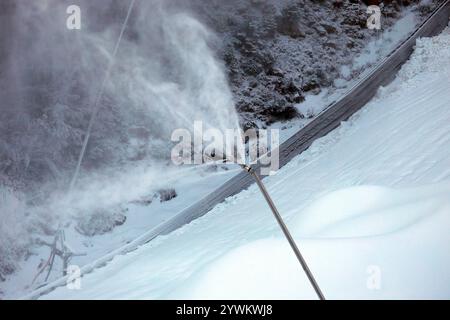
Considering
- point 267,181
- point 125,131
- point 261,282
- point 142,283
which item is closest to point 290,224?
point 261,282

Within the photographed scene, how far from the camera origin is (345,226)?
445 cm

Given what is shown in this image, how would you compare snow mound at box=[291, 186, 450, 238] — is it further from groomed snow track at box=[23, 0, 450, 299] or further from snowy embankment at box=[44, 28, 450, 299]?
groomed snow track at box=[23, 0, 450, 299]

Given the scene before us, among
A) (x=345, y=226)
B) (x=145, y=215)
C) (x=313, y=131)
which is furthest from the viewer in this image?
(x=145, y=215)

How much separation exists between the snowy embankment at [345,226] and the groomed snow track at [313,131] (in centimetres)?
39

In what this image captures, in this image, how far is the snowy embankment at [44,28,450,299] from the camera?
353 centimetres

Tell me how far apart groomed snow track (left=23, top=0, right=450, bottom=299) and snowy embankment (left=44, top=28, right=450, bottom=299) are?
1.28ft

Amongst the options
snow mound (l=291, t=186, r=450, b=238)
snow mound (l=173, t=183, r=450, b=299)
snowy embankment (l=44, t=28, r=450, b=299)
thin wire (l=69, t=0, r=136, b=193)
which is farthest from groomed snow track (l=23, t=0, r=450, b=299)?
snow mound (l=173, t=183, r=450, b=299)

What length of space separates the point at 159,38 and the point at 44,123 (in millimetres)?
5180

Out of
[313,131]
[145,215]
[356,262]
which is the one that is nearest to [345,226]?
[356,262]

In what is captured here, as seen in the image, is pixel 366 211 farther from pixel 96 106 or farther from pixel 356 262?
pixel 96 106

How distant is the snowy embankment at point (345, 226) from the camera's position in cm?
353

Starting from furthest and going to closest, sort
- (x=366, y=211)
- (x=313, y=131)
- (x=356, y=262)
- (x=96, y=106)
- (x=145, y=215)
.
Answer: (x=96, y=106), (x=145, y=215), (x=313, y=131), (x=366, y=211), (x=356, y=262)

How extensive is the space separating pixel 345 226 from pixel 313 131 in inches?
274
